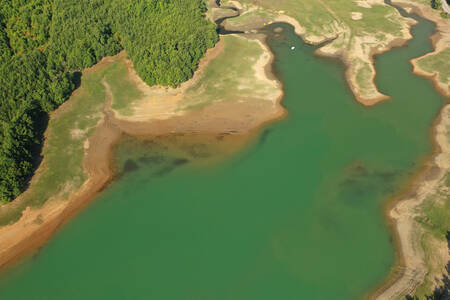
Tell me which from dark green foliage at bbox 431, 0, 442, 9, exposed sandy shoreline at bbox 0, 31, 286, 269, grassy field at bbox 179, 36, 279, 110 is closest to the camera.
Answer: exposed sandy shoreline at bbox 0, 31, 286, 269

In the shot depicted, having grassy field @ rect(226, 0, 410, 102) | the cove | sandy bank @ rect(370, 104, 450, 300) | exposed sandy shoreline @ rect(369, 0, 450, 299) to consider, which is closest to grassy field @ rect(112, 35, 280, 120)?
the cove

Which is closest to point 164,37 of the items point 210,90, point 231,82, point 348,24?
point 210,90

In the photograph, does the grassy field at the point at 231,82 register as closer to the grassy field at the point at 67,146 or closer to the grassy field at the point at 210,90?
the grassy field at the point at 210,90

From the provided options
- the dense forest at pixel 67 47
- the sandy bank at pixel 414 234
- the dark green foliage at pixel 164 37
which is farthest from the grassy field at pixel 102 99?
the sandy bank at pixel 414 234

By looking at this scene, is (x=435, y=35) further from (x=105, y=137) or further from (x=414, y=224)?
(x=105, y=137)

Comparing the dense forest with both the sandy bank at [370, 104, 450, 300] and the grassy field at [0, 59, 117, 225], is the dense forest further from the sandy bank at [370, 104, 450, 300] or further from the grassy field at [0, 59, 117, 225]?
the sandy bank at [370, 104, 450, 300]

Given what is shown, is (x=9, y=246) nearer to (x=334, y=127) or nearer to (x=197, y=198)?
(x=197, y=198)

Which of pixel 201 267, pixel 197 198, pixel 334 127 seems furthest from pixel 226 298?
pixel 334 127
